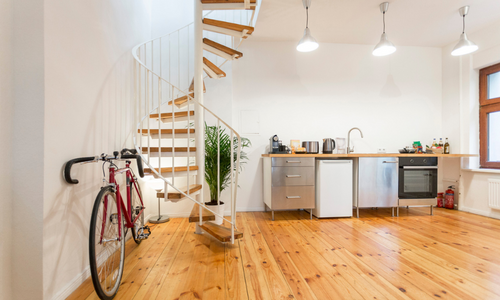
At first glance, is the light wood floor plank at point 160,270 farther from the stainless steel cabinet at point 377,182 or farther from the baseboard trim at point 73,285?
the stainless steel cabinet at point 377,182

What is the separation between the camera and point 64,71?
1569 millimetres

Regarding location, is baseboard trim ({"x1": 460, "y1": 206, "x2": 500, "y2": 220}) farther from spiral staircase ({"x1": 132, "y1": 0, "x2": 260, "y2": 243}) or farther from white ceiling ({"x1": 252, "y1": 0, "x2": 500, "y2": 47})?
spiral staircase ({"x1": 132, "y1": 0, "x2": 260, "y2": 243})

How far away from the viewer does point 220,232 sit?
2461mm

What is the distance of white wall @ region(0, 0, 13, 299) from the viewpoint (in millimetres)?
1300

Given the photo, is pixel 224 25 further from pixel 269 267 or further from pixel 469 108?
pixel 469 108

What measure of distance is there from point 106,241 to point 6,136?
2.73ft

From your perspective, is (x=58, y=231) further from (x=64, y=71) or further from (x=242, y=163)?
(x=242, y=163)

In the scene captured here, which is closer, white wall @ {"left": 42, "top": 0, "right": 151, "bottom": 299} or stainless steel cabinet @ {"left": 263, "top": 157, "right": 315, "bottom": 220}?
white wall @ {"left": 42, "top": 0, "right": 151, "bottom": 299}

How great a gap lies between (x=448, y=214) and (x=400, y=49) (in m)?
2.82

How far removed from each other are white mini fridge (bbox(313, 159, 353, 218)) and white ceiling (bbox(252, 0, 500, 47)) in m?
1.95

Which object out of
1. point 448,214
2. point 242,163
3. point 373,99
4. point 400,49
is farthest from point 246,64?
point 448,214

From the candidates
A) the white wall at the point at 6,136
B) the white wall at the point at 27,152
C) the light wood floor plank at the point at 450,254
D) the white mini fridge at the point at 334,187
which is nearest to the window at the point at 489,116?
the light wood floor plank at the point at 450,254

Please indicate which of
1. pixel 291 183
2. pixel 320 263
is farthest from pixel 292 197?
pixel 320 263

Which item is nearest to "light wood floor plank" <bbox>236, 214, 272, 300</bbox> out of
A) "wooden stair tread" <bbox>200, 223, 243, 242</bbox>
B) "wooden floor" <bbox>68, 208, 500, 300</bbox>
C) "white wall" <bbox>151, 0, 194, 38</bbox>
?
"wooden floor" <bbox>68, 208, 500, 300</bbox>
